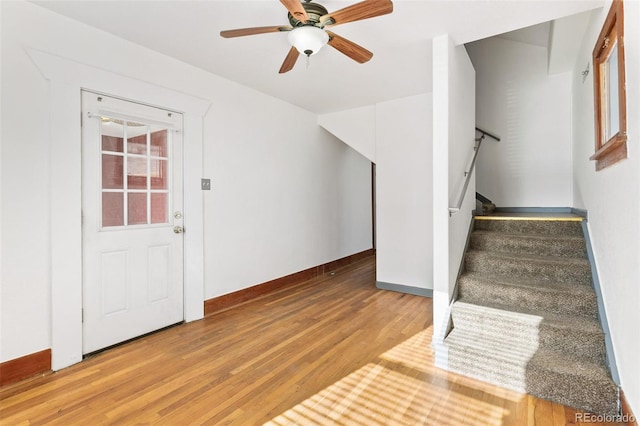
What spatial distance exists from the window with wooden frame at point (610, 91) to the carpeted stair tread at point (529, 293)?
950 millimetres

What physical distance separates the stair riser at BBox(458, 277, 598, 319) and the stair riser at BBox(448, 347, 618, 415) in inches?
23.6

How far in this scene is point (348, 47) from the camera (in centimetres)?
221

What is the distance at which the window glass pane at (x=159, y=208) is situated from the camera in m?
2.96

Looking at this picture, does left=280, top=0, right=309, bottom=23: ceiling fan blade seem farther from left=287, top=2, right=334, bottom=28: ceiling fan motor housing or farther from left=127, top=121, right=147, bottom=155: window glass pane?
left=127, top=121, right=147, bottom=155: window glass pane

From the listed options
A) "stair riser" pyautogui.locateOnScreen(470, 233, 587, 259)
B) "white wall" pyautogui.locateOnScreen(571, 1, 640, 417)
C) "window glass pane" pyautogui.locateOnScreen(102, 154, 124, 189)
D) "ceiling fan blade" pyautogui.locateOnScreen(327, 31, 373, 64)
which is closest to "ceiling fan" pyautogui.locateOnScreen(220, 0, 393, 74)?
"ceiling fan blade" pyautogui.locateOnScreen(327, 31, 373, 64)

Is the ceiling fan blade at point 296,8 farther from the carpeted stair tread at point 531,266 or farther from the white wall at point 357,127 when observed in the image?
the white wall at point 357,127

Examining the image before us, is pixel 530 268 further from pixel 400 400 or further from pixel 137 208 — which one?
pixel 137 208

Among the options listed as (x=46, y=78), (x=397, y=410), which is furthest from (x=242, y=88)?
(x=397, y=410)

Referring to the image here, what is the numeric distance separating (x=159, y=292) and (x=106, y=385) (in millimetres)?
960

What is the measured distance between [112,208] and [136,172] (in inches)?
15.0

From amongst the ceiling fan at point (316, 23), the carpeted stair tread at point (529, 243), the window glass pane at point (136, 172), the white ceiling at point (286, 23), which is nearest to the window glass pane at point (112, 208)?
the window glass pane at point (136, 172)

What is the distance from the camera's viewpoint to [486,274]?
115 inches

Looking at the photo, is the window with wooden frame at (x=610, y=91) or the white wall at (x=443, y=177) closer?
the window with wooden frame at (x=610, y=91)

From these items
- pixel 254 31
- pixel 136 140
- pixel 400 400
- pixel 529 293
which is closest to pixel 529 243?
pixel 529 293
